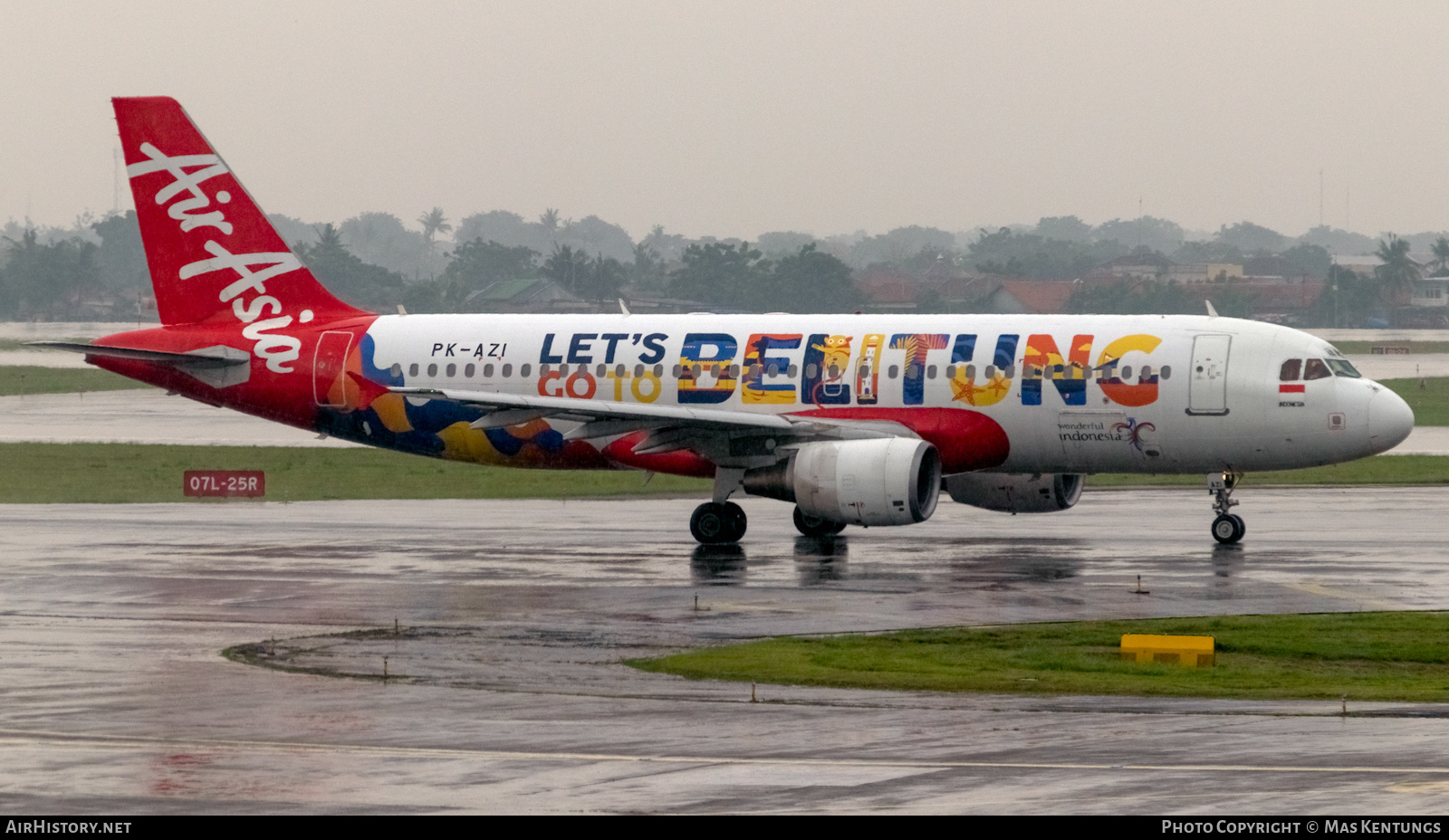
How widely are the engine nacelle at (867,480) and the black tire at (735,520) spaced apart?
1.73 meters

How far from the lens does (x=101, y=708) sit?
19.2 meters

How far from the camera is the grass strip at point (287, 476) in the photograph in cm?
4938

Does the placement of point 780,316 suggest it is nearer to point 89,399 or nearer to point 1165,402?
point 1165,402

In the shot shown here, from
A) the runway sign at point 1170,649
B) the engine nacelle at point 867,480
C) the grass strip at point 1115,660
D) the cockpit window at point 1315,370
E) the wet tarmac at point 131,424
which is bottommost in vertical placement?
the grass strip at point 1115,660

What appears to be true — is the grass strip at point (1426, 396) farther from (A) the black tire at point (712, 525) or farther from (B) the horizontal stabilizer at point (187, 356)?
(B) the horizontal stabilizer at point (187, 356)

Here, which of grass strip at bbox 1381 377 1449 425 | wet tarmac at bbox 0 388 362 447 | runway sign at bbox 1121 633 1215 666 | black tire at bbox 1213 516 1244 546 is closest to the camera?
runway sign at bbox 1121 633 1215 666

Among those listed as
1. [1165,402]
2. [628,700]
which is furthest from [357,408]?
[628,700]

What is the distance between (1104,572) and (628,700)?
14.0m

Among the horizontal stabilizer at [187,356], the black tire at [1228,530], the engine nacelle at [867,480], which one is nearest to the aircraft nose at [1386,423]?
the black tire at [1228,530]

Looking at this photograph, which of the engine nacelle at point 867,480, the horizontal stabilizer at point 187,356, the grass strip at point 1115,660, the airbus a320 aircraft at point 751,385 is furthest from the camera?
the horizontal stabilizer at point 187,356

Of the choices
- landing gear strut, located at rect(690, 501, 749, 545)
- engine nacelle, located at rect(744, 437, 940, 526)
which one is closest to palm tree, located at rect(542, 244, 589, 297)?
landing gear strut, located at rect(690, 501, 749, 545)

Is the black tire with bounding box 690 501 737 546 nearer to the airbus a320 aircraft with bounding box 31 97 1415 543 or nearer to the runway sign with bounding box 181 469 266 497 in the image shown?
the airbus a320 aircraft with bounding box 31 97 1415 543

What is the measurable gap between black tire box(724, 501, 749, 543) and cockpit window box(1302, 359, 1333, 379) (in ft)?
34.5

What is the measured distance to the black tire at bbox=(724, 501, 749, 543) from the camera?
3709 centimetres
